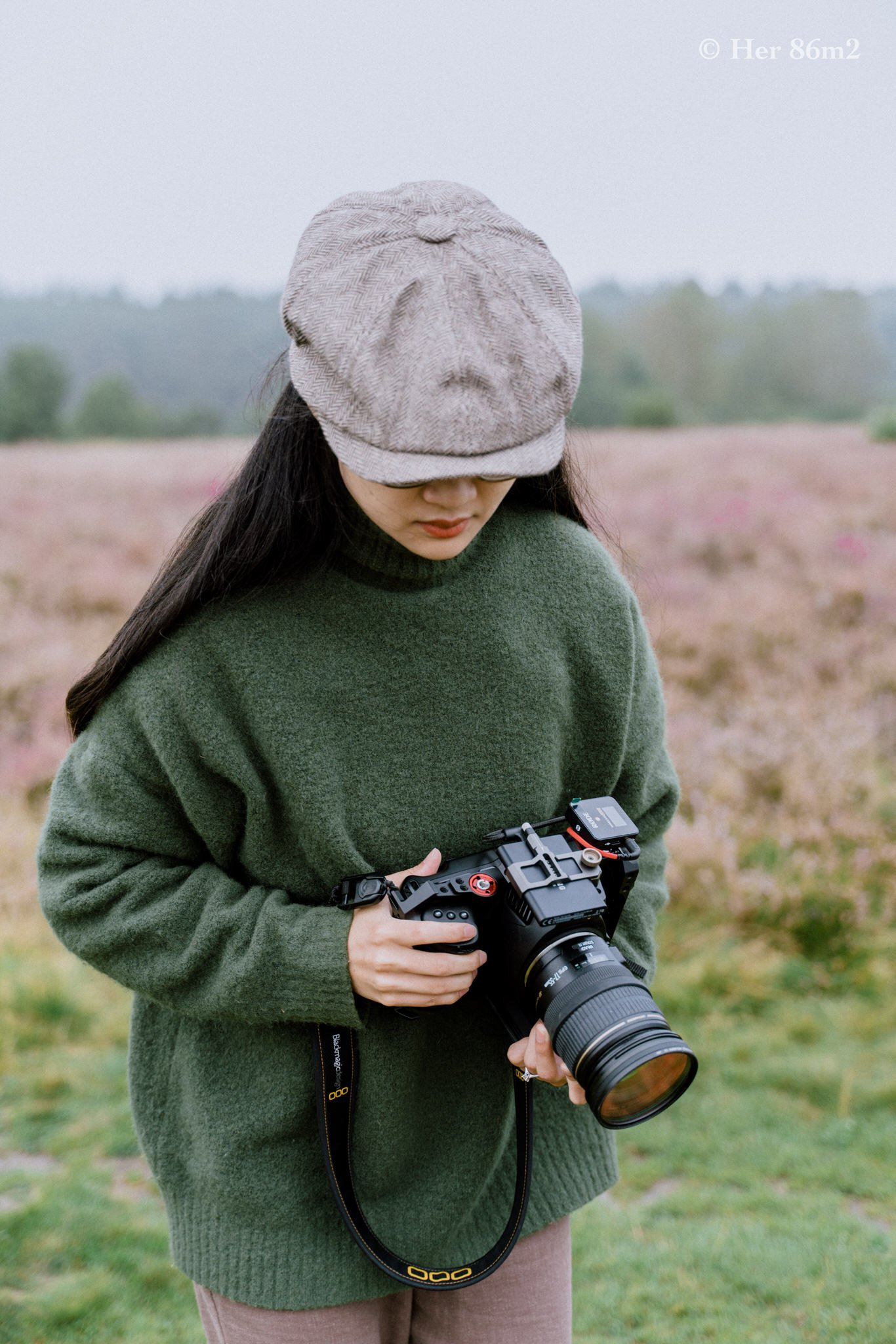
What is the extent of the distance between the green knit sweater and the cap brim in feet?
0.68

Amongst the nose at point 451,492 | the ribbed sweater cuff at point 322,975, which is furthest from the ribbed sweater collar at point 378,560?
the ribbed sweater cuff at point 322,975

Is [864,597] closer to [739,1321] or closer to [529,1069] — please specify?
[739,1321]

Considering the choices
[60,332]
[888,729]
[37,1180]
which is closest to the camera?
[37,1180]

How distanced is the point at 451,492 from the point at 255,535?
0.86 feet

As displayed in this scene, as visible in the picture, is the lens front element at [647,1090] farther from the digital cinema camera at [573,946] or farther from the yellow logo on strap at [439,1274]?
the yellow logo on strap at [439,1274]

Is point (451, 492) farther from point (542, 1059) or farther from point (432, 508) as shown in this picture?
point (542, 1059)

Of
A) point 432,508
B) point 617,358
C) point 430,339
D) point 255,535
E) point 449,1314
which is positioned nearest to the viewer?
point 430,339

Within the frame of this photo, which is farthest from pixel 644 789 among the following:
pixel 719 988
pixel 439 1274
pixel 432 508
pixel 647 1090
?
pixel 719 988

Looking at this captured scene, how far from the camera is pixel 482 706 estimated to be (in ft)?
4.55

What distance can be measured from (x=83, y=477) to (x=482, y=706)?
9097mm

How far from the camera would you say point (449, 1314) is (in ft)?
4.79

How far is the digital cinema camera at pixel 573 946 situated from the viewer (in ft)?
3.87

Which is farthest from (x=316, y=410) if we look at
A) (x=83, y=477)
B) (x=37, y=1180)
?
(x=83, y=477)

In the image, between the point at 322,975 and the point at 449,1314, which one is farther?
the point at 449,1314
